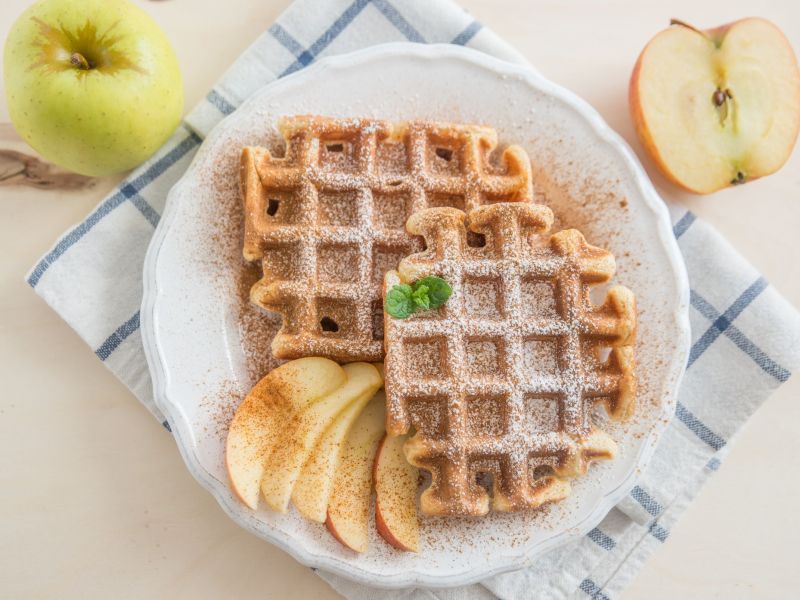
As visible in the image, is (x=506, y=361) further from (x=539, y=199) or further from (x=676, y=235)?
(x=676, y=235)

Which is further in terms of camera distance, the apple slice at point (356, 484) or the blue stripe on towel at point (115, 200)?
the blue stripe on towel at point (115, 200)

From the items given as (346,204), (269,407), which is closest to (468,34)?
(346,204)

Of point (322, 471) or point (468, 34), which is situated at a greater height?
point (468, 34)

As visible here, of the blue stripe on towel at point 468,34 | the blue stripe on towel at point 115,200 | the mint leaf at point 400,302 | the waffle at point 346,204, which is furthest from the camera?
the blue stripe on towel at point 468,34

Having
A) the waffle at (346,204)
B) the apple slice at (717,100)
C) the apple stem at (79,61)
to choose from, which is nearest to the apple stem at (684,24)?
the apple slice at (717,100)

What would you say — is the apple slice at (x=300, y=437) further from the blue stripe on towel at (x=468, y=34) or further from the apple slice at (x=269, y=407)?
the blue stripe on towel at (x=468, y=34)

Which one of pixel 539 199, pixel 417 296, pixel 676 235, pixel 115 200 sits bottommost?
pixel 115 200

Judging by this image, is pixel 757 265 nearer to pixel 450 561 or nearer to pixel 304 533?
pixel 450 561
